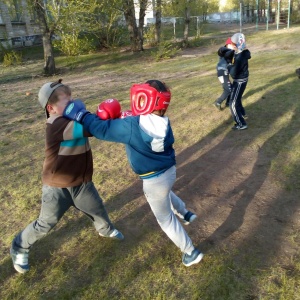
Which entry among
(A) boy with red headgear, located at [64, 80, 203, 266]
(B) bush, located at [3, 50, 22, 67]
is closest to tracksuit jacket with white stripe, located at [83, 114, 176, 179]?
(A) boy with red headgear, located at [64, 80, 203, 266]

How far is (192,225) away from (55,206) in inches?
55.2

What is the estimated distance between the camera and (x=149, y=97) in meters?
2.22

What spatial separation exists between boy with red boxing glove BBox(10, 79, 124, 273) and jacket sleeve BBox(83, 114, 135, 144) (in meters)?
0.09

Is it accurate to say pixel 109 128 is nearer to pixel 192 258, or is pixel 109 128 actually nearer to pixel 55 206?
pixel 55 206

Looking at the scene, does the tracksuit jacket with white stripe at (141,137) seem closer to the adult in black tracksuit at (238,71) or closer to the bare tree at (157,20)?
the adult in black tracksuit at (238,71)

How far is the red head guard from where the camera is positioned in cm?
222

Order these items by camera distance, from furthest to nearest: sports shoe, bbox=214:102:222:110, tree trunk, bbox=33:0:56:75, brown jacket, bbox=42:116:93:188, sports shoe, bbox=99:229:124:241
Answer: tree trunk, bbox=33:0:56:75 < sports shoe, bbox=214:102:222:110 < sports shoe, bbox=99:229:124:241 < brown jacket, bbox=42:116:93:188

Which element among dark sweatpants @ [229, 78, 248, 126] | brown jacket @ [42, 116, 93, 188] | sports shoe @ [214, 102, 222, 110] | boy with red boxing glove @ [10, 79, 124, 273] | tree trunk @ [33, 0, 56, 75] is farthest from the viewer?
tree trunk @ [33, 0, 56, 75]

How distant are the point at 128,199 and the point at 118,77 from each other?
9.49m

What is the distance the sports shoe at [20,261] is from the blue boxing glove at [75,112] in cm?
131

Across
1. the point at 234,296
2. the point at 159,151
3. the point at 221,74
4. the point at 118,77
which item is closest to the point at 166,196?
the point at 159,151

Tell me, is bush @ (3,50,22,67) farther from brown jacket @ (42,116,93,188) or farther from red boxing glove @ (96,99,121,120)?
red boxing glove @ (96,99,121,120)

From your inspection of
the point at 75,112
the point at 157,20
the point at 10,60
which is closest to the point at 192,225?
the point at 75,112

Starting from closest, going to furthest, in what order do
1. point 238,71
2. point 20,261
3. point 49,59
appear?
point 20,261
point 238,71
point 49,59
